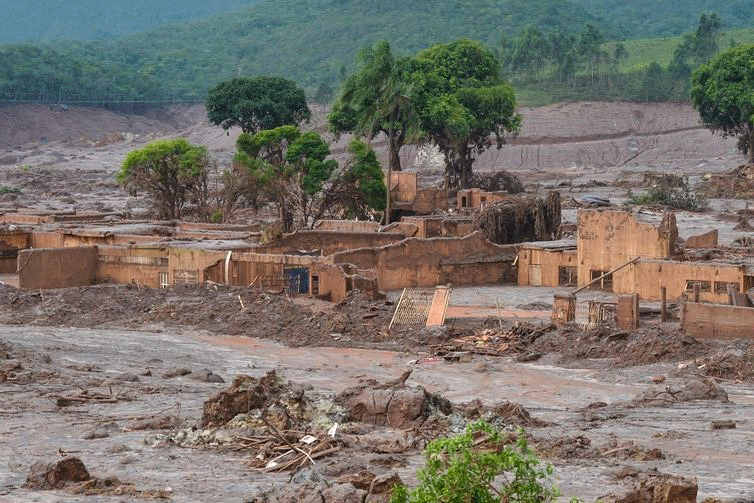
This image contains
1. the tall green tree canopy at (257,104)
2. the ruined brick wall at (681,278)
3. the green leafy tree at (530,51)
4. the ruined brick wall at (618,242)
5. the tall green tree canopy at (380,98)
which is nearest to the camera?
the ruined brick wall at (681,278)

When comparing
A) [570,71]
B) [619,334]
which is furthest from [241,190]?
[570,71]

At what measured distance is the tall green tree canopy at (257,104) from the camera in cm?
8369

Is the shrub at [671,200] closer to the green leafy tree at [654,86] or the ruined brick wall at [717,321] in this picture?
the ruined brick wall at [717,321]

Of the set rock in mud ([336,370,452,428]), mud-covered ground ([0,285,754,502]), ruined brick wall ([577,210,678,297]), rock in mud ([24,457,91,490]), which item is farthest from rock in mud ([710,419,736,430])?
ruined brick wall ([577,210,678,297])

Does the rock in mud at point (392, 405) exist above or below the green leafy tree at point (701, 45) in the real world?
below

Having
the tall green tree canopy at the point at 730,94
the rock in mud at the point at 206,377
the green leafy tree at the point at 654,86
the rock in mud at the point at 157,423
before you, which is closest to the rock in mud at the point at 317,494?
the rock in mud at the point at 157,423

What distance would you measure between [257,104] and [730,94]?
2443cm

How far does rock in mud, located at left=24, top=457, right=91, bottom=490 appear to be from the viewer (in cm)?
1806

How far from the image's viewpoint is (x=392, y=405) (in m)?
21.9

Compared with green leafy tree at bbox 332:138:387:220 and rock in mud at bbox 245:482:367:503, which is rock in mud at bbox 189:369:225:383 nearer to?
rock in mud at bbox 245:482:367:503

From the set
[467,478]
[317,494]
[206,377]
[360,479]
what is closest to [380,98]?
[206,377]

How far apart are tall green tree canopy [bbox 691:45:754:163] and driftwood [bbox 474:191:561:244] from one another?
35498 mm

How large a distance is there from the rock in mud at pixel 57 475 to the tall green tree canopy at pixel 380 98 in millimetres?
43710

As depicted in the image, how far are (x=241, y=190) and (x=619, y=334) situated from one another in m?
28.3
